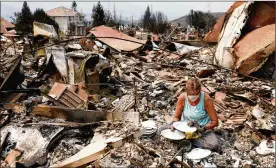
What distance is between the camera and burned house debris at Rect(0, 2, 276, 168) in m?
4.02

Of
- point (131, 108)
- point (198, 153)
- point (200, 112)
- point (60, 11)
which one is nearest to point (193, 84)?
point (200, 112)

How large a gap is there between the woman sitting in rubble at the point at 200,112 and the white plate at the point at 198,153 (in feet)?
0.43

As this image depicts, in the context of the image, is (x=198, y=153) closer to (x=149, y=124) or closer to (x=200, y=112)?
(x=200, y=112)

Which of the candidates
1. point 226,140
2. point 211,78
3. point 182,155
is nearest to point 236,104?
point 226,140

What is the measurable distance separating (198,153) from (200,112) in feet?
1.96

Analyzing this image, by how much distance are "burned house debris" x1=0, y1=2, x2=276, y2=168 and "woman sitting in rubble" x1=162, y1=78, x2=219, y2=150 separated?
0.14 m

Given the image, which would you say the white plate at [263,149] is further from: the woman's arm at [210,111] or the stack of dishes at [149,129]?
the stack of dishes at [149,129]

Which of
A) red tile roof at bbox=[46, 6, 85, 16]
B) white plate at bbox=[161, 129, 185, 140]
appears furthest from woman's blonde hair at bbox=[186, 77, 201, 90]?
red tile roof at bbox=[46, 6, 85, 16]

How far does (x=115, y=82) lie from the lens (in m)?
7.30

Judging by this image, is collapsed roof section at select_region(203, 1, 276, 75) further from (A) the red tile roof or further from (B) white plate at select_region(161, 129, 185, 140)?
(A) the red tile roof

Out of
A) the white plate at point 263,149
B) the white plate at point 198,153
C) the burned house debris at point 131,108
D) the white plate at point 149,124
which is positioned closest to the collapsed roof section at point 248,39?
the burned house debris at point 131,108

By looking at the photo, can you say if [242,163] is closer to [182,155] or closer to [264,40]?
[182,155]

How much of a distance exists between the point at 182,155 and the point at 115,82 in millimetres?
3817

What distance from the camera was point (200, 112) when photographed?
4258 millimetres
